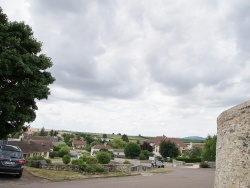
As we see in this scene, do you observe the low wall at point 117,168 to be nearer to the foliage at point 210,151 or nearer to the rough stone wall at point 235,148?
the rough stone wall at point 235,148

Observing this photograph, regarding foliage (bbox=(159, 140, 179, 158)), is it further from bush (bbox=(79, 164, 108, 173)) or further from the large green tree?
the large green tree

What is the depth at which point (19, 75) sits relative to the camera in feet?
51.1

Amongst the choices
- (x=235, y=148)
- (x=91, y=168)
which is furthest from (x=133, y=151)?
(x=235, y=148)

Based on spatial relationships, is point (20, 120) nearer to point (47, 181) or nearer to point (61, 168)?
point (47, 181)

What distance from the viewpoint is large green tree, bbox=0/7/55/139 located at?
1465 centimetres

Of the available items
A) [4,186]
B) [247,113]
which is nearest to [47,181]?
[4,186]

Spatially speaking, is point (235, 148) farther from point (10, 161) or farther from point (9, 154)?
point (9, 154)

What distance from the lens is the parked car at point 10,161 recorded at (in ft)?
45.0

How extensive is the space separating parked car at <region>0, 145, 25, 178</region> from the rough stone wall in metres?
9.15

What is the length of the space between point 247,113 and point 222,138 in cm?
291

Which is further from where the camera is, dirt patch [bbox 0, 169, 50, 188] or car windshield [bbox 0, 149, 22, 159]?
car windshield [bbox 0, 149, 22, 159]

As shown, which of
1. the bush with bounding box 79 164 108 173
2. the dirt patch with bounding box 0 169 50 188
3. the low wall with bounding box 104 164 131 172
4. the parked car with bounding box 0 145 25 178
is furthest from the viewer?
the low wall with bounding box 104 164 131 172

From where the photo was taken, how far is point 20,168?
555 inches

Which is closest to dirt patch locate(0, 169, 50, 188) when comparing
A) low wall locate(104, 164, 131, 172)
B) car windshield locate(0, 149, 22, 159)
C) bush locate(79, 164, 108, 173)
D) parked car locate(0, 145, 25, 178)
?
parked car locate(0, 145, 25, 178)
